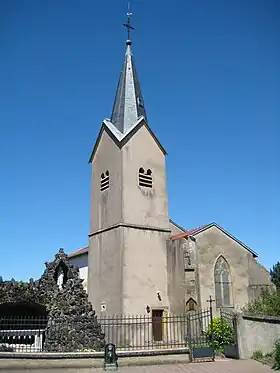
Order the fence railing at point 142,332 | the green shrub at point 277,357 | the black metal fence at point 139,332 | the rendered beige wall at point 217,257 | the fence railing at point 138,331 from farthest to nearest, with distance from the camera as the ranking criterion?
the rendered beige wall at point 217,257 < the fence railing at point 142,332 < the fence railing at point 138,331 < the black metal fence at point 139,332 < the green shrub at point 277,357

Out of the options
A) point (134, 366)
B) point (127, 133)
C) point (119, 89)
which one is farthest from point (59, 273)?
point (119, 89)

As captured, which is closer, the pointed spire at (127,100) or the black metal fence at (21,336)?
the black metal fence at (21,336)


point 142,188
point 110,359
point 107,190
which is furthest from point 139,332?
point 107,190

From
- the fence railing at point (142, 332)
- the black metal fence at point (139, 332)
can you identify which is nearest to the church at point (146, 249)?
the fence railing at point (142, 332)

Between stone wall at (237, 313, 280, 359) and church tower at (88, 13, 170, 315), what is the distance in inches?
333

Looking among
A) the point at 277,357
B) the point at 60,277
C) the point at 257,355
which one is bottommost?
the point at 257,355

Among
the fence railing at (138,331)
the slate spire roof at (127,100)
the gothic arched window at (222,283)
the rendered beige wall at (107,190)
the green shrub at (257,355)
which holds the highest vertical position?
the slate spire roof at (127,100)

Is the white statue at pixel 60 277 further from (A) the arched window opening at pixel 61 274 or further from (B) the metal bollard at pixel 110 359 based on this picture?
(B) the metal bollard at pixel 110 359

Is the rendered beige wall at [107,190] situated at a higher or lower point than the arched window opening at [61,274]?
higher

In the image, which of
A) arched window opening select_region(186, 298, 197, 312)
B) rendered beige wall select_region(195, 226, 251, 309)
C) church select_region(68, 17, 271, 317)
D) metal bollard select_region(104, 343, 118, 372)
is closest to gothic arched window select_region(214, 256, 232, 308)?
church select_region(68, 17, 271, 317)

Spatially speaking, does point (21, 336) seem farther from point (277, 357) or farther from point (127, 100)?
point (127, 100)

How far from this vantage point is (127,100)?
2927 cm

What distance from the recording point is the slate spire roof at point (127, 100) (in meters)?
28.4

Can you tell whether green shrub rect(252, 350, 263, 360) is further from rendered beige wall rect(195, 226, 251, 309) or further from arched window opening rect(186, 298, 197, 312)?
arched window opening rect(186, 298, 197, 312)
